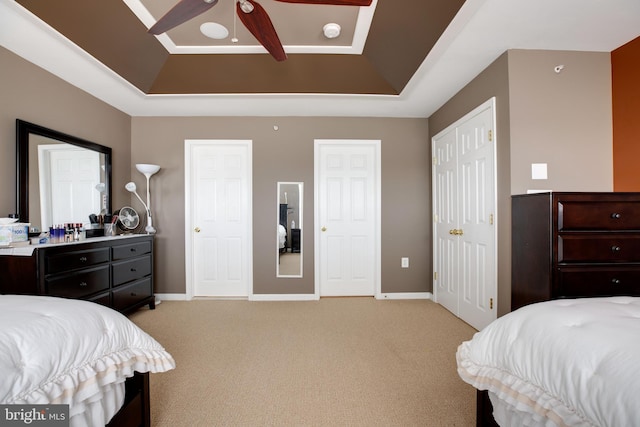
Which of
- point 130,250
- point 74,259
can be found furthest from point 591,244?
point 130,250

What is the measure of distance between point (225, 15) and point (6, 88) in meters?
1.88

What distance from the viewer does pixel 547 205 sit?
1.83 meters

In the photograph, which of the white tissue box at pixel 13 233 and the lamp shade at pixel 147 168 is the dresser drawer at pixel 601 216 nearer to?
the white tissue box at pixel 13 233

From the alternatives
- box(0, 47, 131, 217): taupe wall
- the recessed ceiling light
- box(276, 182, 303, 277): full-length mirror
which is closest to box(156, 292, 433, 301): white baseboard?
box(276, 182, 303, 277): full-length mirror

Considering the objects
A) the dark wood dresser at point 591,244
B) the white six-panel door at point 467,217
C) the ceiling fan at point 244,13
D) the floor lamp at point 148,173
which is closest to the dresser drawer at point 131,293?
the floor lamp at point 148,173

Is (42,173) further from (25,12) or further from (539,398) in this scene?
(539,398)

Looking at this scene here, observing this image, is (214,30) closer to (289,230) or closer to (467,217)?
(289,230)

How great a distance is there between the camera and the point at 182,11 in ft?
5.18

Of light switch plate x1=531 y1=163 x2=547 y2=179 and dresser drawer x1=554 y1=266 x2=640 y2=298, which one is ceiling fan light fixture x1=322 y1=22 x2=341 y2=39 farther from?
dresser drawer x1=554 y1=266 x2=640 y2=298

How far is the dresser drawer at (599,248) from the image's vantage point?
5.95 feet

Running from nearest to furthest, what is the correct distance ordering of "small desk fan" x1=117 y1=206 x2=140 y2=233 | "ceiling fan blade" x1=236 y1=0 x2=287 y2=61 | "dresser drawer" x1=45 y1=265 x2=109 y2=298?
"ceiling fan blade" x1=236 y1=0 x2=287 y2=61
"dresser drawer" x1=45 y1=265 x2=109 y2=298
"small desk fan" x1=117 y1=206 x2=140 y2=233

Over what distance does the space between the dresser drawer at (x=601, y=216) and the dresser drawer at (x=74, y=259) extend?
362 cm

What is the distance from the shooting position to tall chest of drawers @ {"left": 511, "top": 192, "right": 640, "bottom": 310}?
181 centimetres

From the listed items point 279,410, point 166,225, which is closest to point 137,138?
point 166,225
